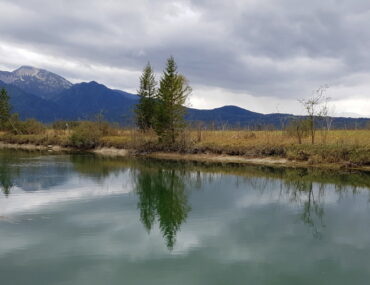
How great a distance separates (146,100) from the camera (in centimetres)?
5978

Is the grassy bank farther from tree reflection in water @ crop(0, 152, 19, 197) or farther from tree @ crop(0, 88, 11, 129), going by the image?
tree @ crop(0, 88, 11, 129)

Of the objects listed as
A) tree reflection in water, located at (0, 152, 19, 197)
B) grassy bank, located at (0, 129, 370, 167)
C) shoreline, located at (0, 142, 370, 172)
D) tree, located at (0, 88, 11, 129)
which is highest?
tree, located at (0, 88, 11, 129)

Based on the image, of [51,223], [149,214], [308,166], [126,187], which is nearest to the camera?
[51,223]

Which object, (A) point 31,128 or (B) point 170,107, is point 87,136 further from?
(A) point 31,128

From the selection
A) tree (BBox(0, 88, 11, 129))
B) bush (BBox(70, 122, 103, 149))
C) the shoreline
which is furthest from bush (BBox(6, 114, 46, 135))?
bush (BBox(70, 122, 103, 149))

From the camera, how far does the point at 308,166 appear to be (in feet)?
120

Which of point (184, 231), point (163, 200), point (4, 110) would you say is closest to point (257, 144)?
point (163, 200)

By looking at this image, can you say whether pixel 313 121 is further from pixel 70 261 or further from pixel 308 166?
pixel 70 261

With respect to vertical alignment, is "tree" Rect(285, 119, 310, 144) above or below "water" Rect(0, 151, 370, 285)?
above

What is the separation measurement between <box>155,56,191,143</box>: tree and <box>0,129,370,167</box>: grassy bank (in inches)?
59.2

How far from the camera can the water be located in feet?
35.6

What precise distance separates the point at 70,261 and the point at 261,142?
34053 mm

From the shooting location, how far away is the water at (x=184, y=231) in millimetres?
10836

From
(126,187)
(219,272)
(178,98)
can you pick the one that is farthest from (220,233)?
(178,98)
